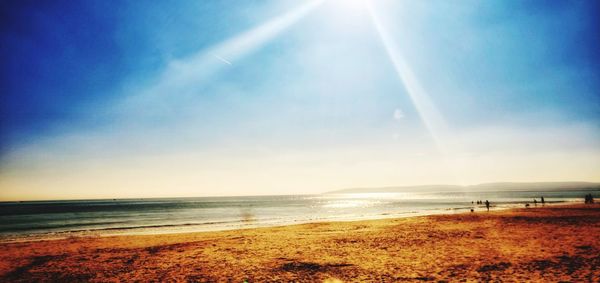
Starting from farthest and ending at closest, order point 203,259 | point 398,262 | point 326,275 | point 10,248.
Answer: point 10,248, point 203,259, point 398,262, point 326,275

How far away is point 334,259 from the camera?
12398 millimetres

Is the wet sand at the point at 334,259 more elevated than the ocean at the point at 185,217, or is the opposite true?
the wet sand at the point at 334,259

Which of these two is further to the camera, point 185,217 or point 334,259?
point 185,217

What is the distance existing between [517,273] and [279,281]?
25.7 ft

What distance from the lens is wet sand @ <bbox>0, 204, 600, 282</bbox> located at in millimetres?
9891

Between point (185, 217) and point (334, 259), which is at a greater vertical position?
point (334, 259)

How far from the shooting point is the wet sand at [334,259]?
9.89 m

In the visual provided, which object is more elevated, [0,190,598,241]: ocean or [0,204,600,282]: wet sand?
[0,204,600,282]: wet sand

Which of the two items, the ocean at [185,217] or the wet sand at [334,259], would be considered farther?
the ocean at [185,217]

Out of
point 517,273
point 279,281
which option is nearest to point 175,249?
point 279,281

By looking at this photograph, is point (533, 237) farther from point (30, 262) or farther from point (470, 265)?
point (30, 262)

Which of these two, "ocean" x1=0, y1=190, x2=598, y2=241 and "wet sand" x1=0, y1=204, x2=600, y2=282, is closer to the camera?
"wet sand" x1=0, y1=204, x2=600, y2=282

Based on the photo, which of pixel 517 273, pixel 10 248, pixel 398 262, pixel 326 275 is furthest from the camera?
pixel 10 248

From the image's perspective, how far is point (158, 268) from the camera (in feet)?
39.7
